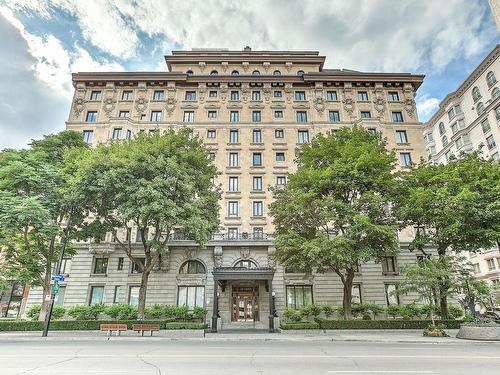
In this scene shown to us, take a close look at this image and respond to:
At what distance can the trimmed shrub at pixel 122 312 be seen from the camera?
27.4 meters

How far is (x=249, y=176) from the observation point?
112ft

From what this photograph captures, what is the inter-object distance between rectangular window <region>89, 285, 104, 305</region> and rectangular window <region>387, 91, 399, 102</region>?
126ft

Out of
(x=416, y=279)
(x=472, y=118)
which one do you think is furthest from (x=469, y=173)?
(x=472, y=118)

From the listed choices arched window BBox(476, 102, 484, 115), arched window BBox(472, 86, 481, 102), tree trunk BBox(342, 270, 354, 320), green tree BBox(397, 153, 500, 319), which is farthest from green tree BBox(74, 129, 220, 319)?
arched window BBox(472, 86, 481, 102)

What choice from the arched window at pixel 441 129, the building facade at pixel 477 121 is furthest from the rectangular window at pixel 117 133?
the arched window at pixel 441 129

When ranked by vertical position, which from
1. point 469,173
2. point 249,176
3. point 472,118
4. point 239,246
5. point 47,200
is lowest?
point 239,246

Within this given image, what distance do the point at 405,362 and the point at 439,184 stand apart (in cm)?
1833

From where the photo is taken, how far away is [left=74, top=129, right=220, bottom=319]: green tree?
70.7ft

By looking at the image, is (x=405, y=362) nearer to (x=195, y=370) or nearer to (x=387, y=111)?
(x=195, y=370)

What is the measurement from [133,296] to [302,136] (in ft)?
80.7

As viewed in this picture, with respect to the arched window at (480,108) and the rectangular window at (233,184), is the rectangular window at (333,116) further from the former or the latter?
the arched window at (480,108)

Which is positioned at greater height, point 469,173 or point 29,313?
point 469,173

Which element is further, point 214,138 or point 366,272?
point 214,138

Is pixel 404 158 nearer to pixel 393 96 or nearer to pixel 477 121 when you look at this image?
pixel 393 96
